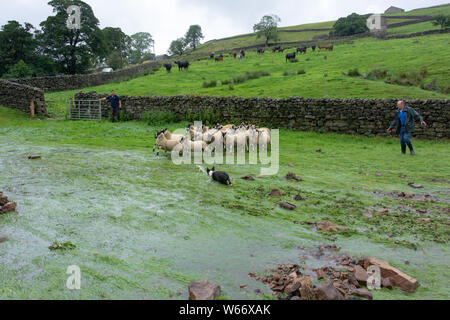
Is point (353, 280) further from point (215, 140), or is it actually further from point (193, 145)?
point (215, 140)

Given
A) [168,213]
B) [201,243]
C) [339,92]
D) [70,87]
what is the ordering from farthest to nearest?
1. [70,87]
2. [339,92]
3. [168,213]
4. [201,243]

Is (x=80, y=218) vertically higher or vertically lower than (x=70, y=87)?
lower

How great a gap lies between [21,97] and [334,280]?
956 inches

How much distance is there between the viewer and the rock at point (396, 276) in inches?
149

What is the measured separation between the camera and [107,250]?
4641 millimetres

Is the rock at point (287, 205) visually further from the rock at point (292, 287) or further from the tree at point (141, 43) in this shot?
the tree at point (141, 43)

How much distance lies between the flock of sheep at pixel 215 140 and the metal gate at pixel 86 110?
1151 cm

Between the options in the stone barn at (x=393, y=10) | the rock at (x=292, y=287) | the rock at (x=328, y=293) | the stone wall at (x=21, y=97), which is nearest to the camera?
the rock at (x=328, y=293)

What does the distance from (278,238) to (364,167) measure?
623 cm

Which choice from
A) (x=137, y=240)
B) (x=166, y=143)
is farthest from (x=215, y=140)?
(x=137, y=240)

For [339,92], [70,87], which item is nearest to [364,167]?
[339,92]

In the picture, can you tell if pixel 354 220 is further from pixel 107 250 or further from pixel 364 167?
pixel 364 167

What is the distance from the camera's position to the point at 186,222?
18.8 ft

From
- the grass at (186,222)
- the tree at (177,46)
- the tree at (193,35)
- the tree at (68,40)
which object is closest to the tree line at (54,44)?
the tree at (68,40)
